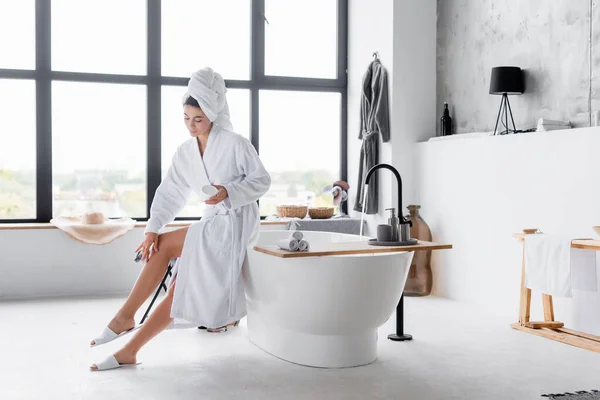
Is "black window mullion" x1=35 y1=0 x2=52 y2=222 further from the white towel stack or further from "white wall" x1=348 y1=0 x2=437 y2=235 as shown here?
the white towel stack

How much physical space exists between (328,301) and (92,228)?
97.8 inches

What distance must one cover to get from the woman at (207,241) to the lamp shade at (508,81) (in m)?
1.82

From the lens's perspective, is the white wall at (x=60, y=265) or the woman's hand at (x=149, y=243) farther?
the white wall at (x=60, y=265)

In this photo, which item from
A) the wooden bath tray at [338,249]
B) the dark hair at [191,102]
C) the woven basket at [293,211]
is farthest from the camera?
the woven basket at [293,211]

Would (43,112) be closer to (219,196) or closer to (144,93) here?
(144,93)

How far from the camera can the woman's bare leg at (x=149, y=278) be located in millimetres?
3082

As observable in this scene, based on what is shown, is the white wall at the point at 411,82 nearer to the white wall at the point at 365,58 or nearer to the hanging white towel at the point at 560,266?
the white wall at the point at 365,58

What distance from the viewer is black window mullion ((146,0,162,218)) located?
5.42 m

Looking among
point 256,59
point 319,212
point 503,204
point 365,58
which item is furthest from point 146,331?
point 365,58

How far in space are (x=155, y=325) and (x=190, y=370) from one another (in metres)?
0.26

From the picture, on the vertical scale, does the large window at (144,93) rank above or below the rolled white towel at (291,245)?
above

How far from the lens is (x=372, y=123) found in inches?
210

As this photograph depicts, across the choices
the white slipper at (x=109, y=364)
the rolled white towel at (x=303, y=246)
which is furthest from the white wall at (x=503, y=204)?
the white slipper at (x=109, y=364)

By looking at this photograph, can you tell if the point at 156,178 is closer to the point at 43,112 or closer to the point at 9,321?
the point at 43,112
